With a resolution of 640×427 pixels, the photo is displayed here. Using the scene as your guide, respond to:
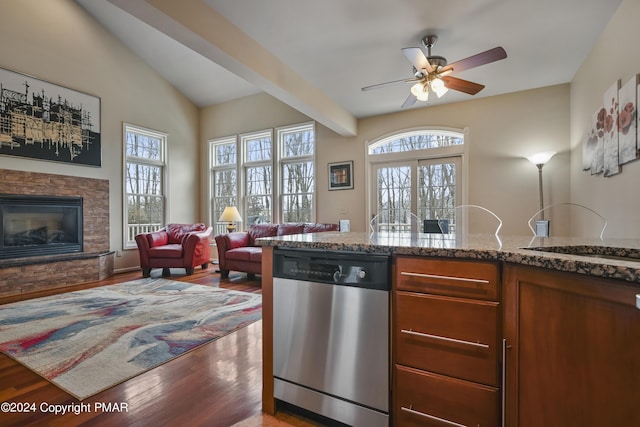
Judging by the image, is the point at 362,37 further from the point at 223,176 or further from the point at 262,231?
the point at 223,176

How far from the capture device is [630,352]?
2.44 feet

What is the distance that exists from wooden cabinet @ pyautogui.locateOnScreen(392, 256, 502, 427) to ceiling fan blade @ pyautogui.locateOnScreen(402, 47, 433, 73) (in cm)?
187

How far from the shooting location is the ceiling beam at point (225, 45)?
2.16m

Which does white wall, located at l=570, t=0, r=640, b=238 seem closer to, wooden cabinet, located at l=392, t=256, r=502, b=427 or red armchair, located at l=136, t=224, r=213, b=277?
wooden cabinet, located at l=392, t=256, r=502, b=427

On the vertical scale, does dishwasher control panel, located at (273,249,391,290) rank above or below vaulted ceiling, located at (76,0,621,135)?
below

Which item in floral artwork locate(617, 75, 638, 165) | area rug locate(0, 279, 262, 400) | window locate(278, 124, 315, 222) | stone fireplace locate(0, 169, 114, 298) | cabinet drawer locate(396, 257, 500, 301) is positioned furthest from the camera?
window locate(278, 124, 315, 222)

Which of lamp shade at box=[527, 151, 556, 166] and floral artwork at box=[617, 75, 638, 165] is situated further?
lamp shade at box=[527, 151, 556, 166]

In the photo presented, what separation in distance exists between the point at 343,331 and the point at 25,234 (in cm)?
524

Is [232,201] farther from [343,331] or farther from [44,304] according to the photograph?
[343,331]

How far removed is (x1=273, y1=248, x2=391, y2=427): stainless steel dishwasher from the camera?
1299 millimetres

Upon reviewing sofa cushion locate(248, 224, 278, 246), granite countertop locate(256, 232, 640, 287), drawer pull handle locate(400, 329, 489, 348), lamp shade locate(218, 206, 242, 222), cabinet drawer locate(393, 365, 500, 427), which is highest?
lamp shade locate(218, 206, 242, 222)

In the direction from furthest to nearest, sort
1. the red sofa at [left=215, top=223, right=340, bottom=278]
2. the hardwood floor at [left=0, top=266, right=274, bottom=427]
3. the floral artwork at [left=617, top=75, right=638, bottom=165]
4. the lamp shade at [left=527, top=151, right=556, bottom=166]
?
the red sofa at [left=215, top=223, right=340, bottom=278] < the lamp shade at [left=527, top=151, right=556, bottom=166] < the floral artwork at [left=617, top=75, right=638, bottom=165] < the hardwood floor at [left=0, top=266, right=274, bottom=427]

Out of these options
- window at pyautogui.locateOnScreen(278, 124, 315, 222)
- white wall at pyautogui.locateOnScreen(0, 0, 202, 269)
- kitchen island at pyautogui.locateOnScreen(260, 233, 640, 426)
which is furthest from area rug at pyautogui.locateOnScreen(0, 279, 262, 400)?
window at pyautogui.locateOnScreen(278, 124, 315, 222)

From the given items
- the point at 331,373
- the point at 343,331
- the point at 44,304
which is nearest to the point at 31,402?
the point at 331,373
